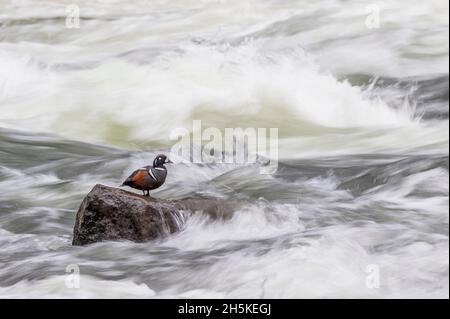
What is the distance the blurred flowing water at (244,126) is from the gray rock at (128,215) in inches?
3.3

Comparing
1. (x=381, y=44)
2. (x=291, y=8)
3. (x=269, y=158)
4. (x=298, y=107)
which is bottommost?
(x=269, y=158)

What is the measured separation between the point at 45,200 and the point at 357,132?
124 inches

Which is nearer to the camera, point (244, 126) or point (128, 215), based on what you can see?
point (128, 215)

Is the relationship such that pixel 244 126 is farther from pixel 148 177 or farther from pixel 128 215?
pixel 128 215

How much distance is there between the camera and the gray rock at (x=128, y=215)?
702 centimetres

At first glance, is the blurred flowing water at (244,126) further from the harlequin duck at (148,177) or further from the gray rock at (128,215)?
the harlequin duck at (148,177)

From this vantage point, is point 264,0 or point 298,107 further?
point 264,0

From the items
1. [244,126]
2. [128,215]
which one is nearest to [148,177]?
[128,215]

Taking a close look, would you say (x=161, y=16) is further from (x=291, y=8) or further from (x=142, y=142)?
(x=142, y=142)

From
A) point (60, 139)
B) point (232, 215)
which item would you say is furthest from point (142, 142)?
point (232, 215)

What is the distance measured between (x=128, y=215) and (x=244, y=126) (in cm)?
438

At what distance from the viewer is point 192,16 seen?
47.3 feet

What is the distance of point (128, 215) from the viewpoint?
7062 millimetres

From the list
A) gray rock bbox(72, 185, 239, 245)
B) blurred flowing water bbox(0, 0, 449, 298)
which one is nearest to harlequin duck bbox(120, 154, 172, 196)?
gray rock bbox(72, 185, 239, 245)
